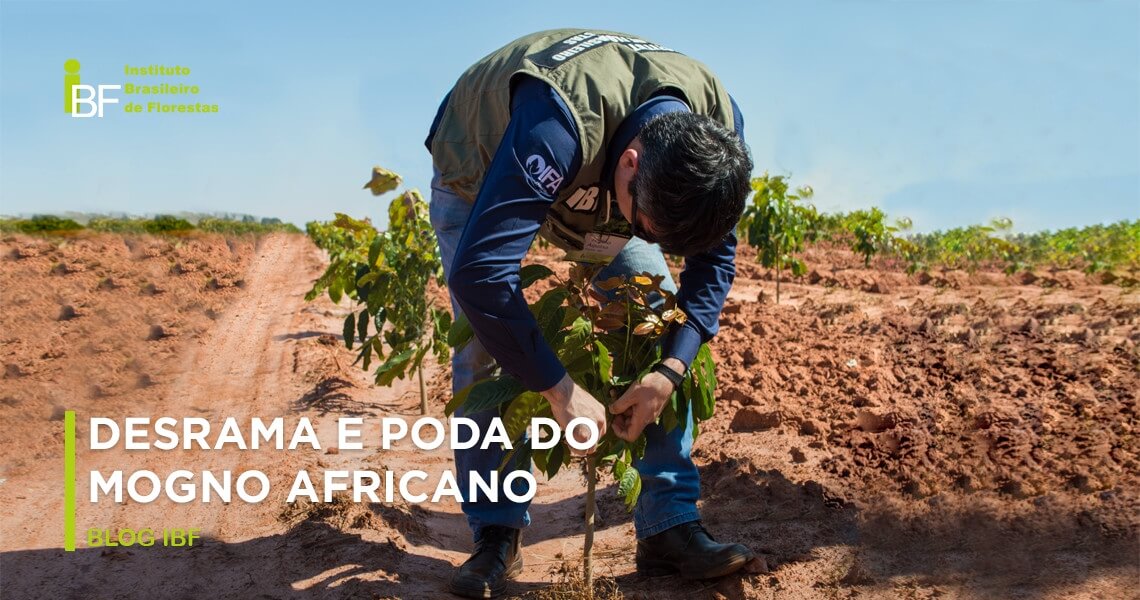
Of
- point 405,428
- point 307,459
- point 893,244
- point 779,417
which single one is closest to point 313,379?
point 405,428

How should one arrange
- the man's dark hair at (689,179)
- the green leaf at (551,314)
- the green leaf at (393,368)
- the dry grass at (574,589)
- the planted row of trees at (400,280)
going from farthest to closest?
the planted row of trees at (400,280)
the green leaf at (393,368)
the dry grass at (574,589)
the green leaf at (551,314)
the man's dark hair at (689,179)

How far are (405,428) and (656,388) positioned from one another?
3034mm

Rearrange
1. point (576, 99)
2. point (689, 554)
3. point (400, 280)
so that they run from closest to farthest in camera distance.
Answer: point (576, 99)
point (689, 554)
point (400, 280)

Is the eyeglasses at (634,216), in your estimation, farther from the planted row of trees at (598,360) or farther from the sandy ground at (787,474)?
the sandy ground at (787,474)

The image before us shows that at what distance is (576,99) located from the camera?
2.01m

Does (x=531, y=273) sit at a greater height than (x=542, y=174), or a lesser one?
lesser

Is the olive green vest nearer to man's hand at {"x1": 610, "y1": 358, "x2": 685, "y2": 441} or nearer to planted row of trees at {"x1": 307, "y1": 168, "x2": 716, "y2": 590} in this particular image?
planted row of trees at {"x1": 307, "y1": 168, "x2": 716, "y2": 590}

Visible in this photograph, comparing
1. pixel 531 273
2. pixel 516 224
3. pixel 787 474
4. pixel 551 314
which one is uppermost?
pixel 516 224

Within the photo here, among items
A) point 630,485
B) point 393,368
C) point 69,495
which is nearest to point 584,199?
point 630,485

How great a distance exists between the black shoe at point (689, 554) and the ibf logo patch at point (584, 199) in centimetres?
98

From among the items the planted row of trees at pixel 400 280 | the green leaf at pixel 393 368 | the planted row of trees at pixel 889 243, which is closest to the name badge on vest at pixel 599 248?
the green leaf at pixel 393 368

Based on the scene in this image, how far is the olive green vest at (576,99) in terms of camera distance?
6.66ft

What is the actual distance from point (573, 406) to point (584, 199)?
0.52 metres

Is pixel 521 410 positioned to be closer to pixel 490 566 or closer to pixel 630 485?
pixel 630 485
